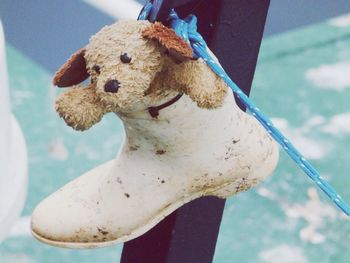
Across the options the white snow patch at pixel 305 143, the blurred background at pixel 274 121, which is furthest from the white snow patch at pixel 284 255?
the white snow patch at pixel 305 143

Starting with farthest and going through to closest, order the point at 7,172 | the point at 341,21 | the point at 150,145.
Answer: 1. the point at 341,21
2. the point at 7,172
3. the point at 150,145

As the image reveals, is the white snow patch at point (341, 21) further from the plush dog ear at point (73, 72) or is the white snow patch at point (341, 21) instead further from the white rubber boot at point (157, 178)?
the plush dog ear at point (73, 72)

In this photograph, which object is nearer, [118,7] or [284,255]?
[284,255]

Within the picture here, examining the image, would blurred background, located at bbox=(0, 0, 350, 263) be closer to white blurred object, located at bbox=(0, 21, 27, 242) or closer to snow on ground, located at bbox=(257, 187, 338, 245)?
snow on ground, located at bbox=(257, 187, 338, 245)

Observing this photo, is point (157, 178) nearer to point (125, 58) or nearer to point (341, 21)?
point (125, 58)

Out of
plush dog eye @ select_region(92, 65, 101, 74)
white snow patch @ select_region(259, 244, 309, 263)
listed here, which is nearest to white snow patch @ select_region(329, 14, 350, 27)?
white snow patch @ select_region(259, 244, 309, 263)

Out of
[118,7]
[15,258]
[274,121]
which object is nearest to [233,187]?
[15,258]
